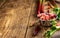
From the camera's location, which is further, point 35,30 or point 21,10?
point 21,10

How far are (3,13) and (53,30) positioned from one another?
400mm

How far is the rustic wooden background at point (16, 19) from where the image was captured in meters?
0.77

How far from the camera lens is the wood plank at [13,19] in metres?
0.78

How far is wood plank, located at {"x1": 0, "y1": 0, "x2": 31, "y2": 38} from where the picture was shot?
78cm

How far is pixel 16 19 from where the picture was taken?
936mm

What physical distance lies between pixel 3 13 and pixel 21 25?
0.24 meters

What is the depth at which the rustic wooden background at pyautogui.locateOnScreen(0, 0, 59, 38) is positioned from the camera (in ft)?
2.52

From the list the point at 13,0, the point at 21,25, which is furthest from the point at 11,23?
the point at 13,0

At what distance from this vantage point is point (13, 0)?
53.1 inches

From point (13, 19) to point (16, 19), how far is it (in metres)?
0.02

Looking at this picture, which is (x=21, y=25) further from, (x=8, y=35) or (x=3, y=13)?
(x=3, y=13)

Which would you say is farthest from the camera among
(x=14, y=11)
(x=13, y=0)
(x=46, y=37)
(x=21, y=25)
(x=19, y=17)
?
(x=13, y=0)

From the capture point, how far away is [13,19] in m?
0.94

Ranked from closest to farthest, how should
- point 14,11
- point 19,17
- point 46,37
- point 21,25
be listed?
point 46,37, point 21,25, point 19,17, point 14,11
